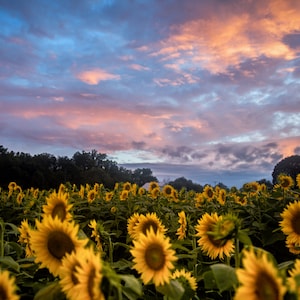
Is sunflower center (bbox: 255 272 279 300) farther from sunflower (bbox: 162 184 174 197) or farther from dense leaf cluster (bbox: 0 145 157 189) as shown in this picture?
dense leaf cluster (bbox: 0 145 157 189)

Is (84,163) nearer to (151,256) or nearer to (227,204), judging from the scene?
(227,204)

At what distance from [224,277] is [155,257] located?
333mm

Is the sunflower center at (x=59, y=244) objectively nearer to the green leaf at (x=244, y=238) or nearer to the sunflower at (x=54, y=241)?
the sunflower at (x=54, y=241)

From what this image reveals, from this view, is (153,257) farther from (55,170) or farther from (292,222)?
(55,170)

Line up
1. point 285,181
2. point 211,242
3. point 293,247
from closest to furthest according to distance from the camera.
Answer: point 211,242
point 293,247
point 285,181

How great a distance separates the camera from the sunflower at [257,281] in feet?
4.52

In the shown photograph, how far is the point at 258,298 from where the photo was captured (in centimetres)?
142

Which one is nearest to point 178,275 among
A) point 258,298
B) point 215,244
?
point 215,244

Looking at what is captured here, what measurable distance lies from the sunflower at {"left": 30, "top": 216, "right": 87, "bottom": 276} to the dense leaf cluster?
2096 cm

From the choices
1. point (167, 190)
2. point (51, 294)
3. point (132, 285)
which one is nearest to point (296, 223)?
point (132, 285)

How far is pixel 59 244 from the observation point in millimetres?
1802

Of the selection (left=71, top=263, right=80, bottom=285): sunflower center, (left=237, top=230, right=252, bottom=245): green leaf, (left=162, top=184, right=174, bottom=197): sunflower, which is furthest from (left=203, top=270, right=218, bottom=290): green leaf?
(left=162, top=184, right=174, bottom=197): sunflower

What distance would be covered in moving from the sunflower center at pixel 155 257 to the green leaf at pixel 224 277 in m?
0.25

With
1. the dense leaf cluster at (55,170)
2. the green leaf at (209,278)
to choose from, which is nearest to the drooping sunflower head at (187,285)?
the green leaf at (209,278)
